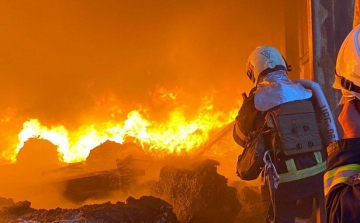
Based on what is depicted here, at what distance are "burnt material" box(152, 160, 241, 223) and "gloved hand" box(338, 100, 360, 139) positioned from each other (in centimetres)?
358

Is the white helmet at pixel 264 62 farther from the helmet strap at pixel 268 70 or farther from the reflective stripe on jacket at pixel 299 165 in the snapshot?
the reflective stripe on jacket at pixel 299 165

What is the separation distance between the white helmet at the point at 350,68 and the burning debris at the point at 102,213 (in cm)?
301

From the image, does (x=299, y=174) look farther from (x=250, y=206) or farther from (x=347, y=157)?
(x=250, y=206)

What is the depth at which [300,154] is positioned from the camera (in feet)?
9.55

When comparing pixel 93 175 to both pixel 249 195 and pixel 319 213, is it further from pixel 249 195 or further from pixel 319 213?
pixel 319 213

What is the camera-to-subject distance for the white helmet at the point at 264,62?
328cm

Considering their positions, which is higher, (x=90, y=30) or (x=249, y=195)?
(x=90, y=30)

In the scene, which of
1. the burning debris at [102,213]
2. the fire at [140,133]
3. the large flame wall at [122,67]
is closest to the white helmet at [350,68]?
the burning debris at [102,213]

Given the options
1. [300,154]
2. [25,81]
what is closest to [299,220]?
[300,154]

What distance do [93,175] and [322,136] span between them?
3819 mm

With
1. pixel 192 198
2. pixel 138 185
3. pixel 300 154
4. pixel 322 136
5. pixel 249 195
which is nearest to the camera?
pixel 300 154

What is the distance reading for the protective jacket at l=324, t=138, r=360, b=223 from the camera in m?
1.26

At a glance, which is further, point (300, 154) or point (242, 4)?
point (242, 4)

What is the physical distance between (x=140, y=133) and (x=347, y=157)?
8140 mm
